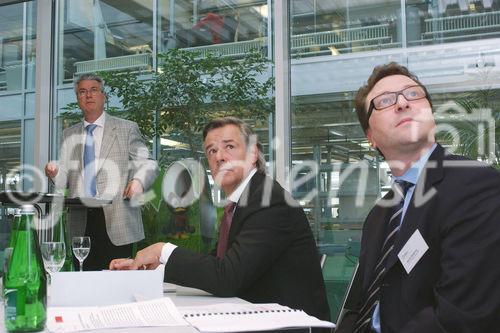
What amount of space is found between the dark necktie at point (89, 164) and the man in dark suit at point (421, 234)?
8.55 ft

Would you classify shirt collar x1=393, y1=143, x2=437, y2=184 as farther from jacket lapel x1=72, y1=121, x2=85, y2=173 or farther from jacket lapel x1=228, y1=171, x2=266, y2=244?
jacket lapel x1=72, y1=121, x2=85, y2=173

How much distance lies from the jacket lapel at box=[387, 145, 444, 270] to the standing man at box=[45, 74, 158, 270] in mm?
2677

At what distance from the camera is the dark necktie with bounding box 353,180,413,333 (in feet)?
5.35

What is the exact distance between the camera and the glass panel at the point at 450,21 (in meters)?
4.10

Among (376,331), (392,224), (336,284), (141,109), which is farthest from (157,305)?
(141,109)

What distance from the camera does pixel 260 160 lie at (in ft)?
7.80

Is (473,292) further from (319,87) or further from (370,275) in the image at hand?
(319,87)

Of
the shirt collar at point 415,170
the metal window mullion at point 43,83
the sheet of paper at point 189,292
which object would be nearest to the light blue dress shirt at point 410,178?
the shirt collar at point 415,170

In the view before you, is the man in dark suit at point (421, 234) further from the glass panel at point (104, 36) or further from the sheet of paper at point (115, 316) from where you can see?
the glass panel at point (104, 36)

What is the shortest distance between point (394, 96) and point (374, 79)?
158mm

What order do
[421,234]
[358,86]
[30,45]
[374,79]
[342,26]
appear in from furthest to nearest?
[30,45] < [342,26] < [358,86] < [374,79] < [421,234]

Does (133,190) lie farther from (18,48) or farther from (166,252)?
(18,48)

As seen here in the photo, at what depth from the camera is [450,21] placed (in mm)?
4227

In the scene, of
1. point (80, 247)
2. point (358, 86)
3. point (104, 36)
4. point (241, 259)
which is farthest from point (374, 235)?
point (104, 36)
